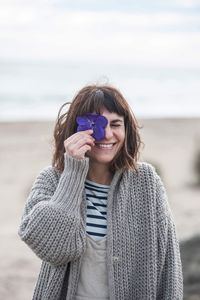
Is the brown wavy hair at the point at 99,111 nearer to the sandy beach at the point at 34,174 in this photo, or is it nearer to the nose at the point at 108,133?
the nose at the point at 108,133

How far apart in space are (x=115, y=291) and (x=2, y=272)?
4609 millimetres

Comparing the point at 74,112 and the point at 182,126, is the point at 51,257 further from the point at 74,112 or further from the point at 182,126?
the point at 182,126

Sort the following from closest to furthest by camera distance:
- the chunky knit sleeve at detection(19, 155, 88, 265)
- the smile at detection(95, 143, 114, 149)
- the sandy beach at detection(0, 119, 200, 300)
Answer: the chunky knit sleeve at detection(19, 155, 88, 265)
the smile at detection(95, 143, 114, 149)
the sandy beach at detection(0, 119, 200, 300)

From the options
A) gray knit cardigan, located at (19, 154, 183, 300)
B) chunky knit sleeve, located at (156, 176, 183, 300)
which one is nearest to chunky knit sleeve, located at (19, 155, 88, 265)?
gray knit cardigan, located at (19, 154, 183, 300)

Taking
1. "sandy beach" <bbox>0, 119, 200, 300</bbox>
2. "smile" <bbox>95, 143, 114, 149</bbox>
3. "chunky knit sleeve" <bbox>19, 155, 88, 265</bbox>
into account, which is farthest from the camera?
"sandy beach" <bbox>0, 119, 200, 300</bbox>

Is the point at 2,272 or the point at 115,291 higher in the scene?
the point at 2,272

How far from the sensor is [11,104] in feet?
94.2

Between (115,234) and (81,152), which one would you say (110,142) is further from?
(115,234)

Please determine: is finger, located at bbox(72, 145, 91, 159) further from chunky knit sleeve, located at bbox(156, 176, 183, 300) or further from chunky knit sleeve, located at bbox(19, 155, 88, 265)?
chunky knit sleeve, located at bbox(156, 176, 183, 300)

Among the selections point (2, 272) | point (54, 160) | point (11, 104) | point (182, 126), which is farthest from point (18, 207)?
point (11, 104)

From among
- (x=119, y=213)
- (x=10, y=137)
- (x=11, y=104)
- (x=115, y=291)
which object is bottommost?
(x=115, y=291)

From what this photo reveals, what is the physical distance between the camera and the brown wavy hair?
3178mm

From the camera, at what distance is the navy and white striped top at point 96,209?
3178 mm

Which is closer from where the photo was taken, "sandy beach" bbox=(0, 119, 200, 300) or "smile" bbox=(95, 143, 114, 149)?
"smile" bbox=(95, 143, 114, 149)
